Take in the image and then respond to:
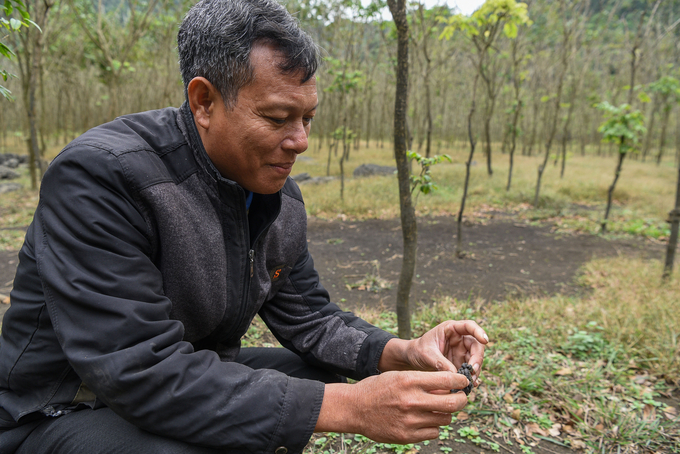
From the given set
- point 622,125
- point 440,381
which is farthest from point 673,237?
point 440,381

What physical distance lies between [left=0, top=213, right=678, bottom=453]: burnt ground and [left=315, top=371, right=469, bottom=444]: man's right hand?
3.24m

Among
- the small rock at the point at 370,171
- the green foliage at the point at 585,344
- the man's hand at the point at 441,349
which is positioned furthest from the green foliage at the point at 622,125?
the man's hand at the point at 441,349

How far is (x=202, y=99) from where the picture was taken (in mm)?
1300

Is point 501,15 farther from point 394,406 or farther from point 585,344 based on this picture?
point 394,406

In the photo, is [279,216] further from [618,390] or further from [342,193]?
[342,193]

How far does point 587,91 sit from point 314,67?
28628 mm

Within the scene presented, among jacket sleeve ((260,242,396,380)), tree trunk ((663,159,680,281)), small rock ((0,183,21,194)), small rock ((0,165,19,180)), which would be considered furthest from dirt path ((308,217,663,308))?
small rock ((0,165,19,180))

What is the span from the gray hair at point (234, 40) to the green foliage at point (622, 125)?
762 centimetres

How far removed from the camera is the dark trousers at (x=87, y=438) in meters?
1.14

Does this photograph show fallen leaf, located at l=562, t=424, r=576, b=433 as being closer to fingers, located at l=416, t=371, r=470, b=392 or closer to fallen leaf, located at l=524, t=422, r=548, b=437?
fallen leaf, located at l=524, t=422, r=548, b=437

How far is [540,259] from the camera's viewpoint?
6457 millimetres

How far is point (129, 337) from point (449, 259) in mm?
5840

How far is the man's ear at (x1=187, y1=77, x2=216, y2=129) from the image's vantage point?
4.15 feet

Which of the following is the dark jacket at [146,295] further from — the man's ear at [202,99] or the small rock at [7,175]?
the small rock at [7,175]
